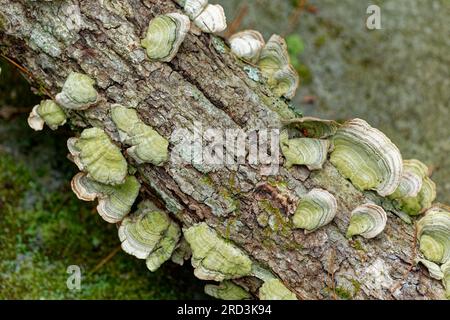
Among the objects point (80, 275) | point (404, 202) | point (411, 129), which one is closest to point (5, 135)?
point (80, 275)

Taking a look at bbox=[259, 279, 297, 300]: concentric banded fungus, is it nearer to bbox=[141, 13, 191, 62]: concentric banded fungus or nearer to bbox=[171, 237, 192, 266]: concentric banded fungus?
bbox=[171, 237, 192, 266]: concentric banded fungus

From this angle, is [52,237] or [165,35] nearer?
[165,35]

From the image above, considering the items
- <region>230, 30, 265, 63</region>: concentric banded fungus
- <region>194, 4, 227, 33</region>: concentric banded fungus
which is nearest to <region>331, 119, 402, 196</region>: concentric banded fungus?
<region>230, 30, 265, 63</region>: concentric banded fungus

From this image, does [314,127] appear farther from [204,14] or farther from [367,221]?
[204,14]

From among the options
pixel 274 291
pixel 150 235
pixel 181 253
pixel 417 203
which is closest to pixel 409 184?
pixel 417 203

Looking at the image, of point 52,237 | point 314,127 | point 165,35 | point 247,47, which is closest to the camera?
point 165,35

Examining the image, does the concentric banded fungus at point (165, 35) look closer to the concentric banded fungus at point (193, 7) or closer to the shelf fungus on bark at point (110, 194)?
the concentric banded fungus at point (193, 7)

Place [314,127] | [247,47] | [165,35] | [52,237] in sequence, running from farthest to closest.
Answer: [52,237], [247,47], [314,127], [165,35]
